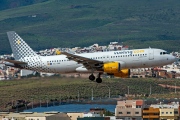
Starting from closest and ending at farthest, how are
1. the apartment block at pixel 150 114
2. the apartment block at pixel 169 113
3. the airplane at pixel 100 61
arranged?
1. the airplane at pixel 100 61
2. the apartment block at pixel 169 113
3. the apartment block at pixel 150 114

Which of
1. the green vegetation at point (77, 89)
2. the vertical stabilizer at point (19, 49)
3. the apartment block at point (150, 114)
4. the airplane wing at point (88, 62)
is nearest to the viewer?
the airplane wing at point (88, 62)

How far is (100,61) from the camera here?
299 feet

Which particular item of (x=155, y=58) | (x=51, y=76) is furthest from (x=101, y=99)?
(x=155, y=58)

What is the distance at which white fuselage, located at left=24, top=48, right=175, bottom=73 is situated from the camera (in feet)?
296

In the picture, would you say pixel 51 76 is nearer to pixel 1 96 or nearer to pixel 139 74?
pixel 1 96

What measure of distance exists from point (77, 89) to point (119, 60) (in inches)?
2841

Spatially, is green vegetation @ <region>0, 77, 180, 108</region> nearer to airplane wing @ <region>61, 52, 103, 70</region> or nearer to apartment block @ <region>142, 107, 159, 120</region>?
apartment block @ <region>142, 107, 159, 120</region>

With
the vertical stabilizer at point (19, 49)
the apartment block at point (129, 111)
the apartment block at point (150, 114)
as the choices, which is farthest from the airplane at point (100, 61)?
the apartment block at point (150, 114)

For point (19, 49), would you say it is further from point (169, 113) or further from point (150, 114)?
point (169, 113)

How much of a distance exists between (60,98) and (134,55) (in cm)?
6879

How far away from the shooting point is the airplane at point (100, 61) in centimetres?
9019

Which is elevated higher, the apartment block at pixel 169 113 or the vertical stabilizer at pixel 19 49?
the vertical stabilizer at pixel 19 49

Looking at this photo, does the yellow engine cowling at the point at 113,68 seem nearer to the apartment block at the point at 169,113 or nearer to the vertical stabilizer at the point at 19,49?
the vertical stabilizer at the point at 19,49

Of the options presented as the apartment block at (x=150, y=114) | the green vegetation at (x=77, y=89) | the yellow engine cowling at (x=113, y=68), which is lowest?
the apartment block at (x=150, y=114)
